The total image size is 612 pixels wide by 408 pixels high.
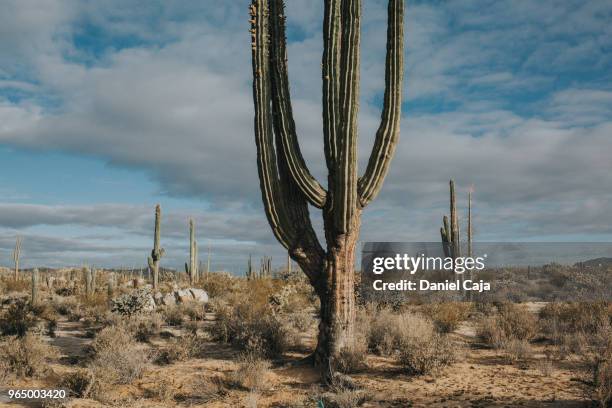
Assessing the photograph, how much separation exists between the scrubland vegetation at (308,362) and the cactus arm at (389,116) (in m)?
3.00

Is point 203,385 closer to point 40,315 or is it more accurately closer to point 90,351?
point 90,351

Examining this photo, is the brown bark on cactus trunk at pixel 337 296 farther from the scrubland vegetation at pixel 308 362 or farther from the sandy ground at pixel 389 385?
the sandy ground at pixel 389 385

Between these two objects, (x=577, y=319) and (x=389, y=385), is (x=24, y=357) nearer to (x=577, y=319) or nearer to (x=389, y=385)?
(x=389, y=385)

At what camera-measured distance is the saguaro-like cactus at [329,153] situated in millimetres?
9695

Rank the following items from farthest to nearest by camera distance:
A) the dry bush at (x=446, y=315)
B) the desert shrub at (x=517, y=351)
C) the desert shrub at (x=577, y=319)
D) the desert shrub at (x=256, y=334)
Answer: the dry bush at (x=446, y=315), the desert shrub at (x=577, y=319), the desert shrub at (x=256, y=334), the desert shrub at (x=517, y=351)

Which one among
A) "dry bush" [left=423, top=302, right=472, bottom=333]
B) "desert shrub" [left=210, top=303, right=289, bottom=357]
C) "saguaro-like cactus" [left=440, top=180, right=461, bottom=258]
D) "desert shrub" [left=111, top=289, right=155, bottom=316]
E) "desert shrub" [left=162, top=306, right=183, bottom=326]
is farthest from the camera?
"saguaro-like cactus" [left=440, top=180, right=461, bottom=258]

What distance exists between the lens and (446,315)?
14.0 m

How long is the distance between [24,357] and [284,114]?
695 cm

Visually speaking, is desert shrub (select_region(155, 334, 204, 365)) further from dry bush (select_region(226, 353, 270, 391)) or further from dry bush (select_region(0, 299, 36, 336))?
dry bush (select_region(0, 299, 36, 336))

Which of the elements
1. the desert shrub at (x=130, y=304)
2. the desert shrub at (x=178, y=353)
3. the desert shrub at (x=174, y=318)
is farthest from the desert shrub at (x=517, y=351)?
the desert shrub at (x=130, y=304)

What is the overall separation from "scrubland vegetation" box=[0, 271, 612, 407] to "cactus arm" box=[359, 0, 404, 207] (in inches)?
118

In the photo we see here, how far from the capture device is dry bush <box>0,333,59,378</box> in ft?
32.9

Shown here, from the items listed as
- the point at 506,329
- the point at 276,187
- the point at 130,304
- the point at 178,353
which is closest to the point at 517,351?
the point at 506,329

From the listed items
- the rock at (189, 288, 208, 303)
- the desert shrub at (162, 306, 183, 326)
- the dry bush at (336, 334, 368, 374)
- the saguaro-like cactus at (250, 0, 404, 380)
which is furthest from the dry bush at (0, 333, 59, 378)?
the rock at (189, 288, 208, 303)
